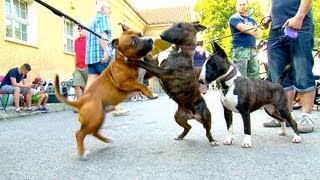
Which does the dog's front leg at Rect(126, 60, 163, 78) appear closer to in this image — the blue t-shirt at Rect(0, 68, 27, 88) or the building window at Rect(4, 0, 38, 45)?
the blue t-shirt at Rect(0, 68, 27, 88)

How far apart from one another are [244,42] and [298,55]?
174 cm

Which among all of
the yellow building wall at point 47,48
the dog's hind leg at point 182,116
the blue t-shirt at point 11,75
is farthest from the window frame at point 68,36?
the dog's hind leg at point 182,116

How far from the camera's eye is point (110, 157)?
384cm

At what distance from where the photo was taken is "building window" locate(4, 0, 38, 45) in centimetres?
1324

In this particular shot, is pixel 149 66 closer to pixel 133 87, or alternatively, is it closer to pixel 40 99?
pixel 133 87

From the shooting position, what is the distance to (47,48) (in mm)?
15781

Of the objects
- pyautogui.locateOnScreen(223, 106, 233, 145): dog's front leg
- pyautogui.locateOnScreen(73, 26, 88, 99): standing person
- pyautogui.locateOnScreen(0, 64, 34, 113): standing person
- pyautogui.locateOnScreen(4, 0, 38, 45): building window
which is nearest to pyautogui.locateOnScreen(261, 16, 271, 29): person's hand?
pyautogui.locateOnScreen(223, 106, 233, 145): dog's front leg

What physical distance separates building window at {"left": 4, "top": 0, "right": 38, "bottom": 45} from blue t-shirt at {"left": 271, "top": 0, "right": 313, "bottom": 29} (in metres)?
10.1

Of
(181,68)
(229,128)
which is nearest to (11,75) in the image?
(181,68)

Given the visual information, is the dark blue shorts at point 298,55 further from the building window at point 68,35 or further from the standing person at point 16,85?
the building window at point 68,35

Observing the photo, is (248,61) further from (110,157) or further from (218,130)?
(110,157)

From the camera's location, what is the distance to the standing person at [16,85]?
1016 cm

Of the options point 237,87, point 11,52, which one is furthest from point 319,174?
point 11,52

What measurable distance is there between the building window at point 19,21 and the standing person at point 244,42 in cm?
889
